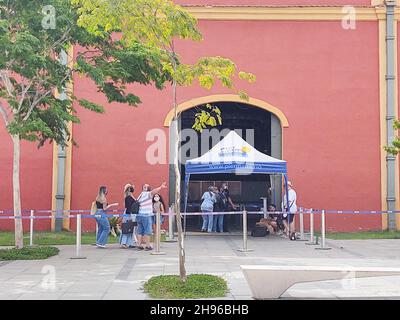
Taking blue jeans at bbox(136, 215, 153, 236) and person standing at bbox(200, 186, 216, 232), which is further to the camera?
person standing at bbox(200, 186, 216, 232)

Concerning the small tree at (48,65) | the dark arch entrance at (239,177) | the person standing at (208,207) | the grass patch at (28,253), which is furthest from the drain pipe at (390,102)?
the grass patch at (28,253)

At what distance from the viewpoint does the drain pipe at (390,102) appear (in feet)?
61.5

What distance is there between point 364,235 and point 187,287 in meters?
11.3

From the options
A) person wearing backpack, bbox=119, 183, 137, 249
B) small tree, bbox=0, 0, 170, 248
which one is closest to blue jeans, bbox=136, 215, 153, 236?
person wearing backpack, bbox=119, 183, 137, 249

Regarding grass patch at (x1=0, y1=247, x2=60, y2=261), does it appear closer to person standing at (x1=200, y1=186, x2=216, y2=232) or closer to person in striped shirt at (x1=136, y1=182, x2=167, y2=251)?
person in striped shirt at (x1=136, y1=182, x2=167, y2=251)

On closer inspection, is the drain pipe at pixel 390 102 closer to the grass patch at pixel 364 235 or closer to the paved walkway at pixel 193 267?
the grass patch at pixel 364 235

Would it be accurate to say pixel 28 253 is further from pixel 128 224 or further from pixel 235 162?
pixel 235 162

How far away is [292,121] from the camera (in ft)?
62.7

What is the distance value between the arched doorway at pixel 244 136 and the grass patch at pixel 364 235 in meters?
2.51

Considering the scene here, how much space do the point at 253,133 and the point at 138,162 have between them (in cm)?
767

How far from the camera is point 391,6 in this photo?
63.0 ft

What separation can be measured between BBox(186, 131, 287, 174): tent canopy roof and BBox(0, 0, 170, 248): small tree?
12.2 feet

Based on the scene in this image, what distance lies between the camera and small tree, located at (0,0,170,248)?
11.1m
